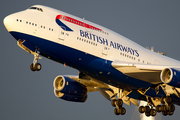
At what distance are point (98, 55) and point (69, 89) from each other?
27.6 ft

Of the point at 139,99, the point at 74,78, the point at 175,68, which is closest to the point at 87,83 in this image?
the point at 74,78

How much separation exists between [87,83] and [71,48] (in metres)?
9.90

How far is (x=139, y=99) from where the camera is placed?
128 feet

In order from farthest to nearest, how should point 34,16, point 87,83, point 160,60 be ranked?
point 87,83 → point 160,60 → point 34,16

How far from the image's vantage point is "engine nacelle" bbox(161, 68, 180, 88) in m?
31.4

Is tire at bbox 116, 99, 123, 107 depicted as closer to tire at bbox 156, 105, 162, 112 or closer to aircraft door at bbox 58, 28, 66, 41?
tire at bbox 156, 105, 162, 112

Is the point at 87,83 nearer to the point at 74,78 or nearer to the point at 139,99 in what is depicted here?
the point at 74,78

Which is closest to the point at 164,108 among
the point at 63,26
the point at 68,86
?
the point at 68,86

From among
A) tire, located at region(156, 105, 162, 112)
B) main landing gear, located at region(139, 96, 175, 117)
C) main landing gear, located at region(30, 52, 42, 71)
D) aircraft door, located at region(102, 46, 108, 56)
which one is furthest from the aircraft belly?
main landing gear, located at region(30, 52, 42, 71)

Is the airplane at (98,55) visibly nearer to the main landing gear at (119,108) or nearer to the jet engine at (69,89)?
the main landing gear at (119,108)

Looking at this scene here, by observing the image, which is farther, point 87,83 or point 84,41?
point 87,83

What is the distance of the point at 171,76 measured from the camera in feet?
103

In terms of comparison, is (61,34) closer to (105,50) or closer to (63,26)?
(63,26)

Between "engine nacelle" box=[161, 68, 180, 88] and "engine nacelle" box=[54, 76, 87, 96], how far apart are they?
11324 millimetres
